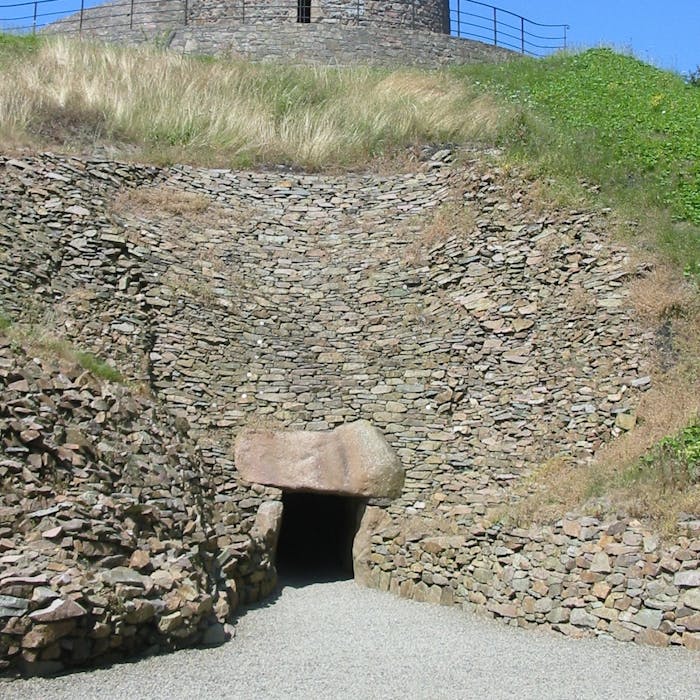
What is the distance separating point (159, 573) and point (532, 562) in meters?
4.05

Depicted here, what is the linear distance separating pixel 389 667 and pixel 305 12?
Result: 19.5 m

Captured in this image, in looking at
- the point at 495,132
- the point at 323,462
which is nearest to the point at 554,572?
the point at 323,462

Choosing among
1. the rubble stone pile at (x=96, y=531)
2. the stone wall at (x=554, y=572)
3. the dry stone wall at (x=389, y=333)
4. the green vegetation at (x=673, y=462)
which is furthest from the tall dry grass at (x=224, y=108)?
the green vegetation at (x=673, y=462)

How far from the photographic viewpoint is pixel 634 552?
865 cm

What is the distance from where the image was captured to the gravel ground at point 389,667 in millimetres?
6996

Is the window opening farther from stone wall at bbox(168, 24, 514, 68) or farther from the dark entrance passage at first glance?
the dark entrance passage

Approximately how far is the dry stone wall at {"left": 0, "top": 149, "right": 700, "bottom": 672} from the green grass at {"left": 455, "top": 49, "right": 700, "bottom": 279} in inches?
41.1

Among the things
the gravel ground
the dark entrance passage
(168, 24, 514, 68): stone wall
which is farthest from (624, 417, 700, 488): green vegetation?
(168, 24, 514, 68): stone wall

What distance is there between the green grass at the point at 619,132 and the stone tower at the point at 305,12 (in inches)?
121

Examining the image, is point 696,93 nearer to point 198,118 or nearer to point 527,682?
point 198,118

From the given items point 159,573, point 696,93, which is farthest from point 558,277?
point 696,93

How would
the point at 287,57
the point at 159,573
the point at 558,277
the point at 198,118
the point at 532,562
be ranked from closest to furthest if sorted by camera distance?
the point at 159,573 → the point at 532,562 → the point at 558,277 → the point at 198,118 → the point at 287,57

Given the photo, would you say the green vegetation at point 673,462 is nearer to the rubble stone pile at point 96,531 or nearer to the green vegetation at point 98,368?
the rubble stone pile at point 96,531

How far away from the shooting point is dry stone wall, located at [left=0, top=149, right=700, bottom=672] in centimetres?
1020
